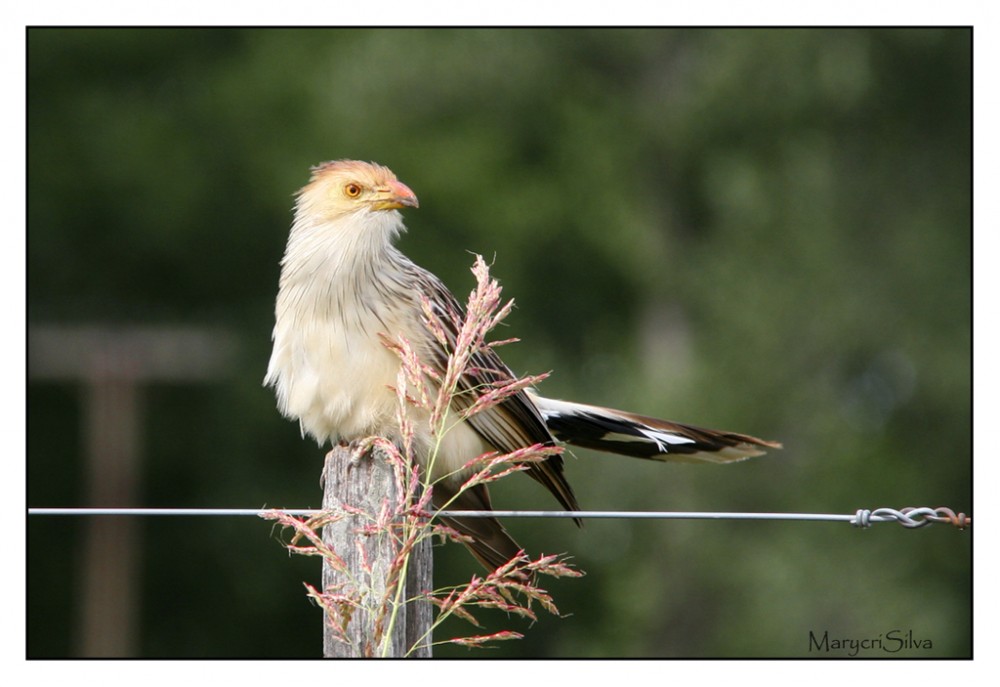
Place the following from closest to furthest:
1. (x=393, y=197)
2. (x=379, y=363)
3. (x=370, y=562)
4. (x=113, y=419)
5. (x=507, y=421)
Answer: (x=370, y=562) < (x=379, y=363) < (x=507, y=421) < (x=393, y=197) < (x=113, y=419)

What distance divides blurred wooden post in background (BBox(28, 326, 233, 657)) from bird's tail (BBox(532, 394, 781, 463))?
29.5ft

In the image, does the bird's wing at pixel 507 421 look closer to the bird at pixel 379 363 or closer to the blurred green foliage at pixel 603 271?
the bird at pixel 379 363

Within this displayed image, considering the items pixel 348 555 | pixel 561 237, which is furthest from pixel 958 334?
pixel 348 555

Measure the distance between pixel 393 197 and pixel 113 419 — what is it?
9636 millimetres

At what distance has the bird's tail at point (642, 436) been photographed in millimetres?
4539

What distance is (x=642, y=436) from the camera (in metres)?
4.60

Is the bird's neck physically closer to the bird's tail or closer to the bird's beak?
the bird's beak

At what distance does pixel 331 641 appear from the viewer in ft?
11.2

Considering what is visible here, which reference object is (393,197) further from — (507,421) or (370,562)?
(370,562)

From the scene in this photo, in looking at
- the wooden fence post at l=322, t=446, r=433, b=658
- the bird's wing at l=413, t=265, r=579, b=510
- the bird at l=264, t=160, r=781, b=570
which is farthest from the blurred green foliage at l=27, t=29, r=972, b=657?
the wooden fence post at l=322, t=446, r=433, b=658

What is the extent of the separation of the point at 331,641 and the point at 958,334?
8671 mm

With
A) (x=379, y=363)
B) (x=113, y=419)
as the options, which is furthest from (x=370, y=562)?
(x=113, y=419)

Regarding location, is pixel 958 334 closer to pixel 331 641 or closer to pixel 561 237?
pixel 561 237

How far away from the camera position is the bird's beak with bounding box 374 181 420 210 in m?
4.59
